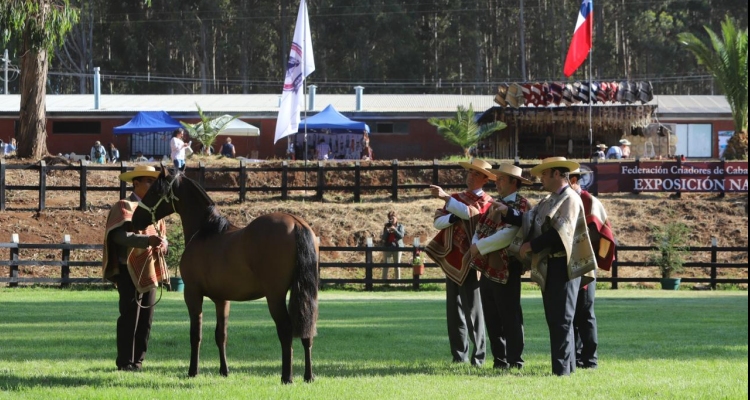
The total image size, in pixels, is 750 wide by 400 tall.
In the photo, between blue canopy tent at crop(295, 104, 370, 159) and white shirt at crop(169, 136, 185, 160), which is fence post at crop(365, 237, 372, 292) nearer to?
white shirt at crop(169, 136, 185, 160)

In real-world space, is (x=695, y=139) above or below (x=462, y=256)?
above

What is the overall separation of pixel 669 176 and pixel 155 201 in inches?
1011

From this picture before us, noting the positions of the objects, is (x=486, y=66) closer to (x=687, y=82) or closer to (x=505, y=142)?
(x=687, y=82)

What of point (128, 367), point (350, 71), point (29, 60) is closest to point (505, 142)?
point (29, 60)

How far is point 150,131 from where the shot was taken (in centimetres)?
4559

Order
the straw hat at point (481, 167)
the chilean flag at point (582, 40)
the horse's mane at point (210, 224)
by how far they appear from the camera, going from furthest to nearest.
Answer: the chilean flag at point (582, 40) → the straw hat at point (481, 167) → the horse's mane at point (210, 224)

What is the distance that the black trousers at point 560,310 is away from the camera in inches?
398

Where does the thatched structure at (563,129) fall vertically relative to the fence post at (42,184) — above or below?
above

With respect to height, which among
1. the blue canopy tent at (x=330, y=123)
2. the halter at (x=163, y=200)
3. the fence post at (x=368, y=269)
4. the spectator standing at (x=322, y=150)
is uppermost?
the blue canopy tent at (x=330, y=123)

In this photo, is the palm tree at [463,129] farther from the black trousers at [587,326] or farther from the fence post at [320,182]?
the black trousers at [587,326]

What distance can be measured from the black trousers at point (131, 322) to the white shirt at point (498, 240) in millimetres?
3281

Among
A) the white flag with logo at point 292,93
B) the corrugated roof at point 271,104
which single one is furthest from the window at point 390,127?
the white flag with logo at point 292,93

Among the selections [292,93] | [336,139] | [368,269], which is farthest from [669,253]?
[336,139]

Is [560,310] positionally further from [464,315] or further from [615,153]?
[615,153]
